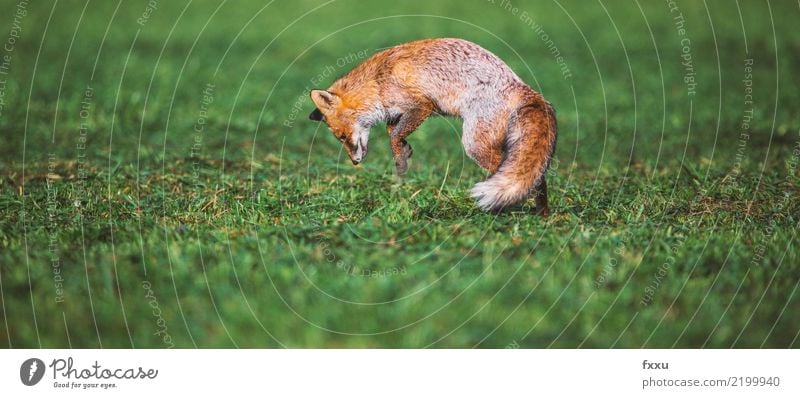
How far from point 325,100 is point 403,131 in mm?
785

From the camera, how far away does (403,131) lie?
8469mm

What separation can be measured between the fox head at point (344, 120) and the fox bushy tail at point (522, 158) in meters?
1.49

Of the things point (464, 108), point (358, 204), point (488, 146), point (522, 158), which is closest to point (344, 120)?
point (358, 204)

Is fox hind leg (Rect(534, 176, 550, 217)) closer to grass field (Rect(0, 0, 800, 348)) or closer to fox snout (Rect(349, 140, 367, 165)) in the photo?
grass field (Rect(0, 0, 800, 348))

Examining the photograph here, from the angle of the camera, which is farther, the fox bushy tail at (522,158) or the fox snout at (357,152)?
the fox snout at (357,152)

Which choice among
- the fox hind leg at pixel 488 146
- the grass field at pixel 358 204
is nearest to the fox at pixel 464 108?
the fox hind leg at pixel 488 146

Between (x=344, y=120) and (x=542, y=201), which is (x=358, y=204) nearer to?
(x=344, y=120)

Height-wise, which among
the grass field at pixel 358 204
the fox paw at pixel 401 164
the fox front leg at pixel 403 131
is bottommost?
the grass field at pixel 358 204

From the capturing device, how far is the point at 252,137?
439 inches

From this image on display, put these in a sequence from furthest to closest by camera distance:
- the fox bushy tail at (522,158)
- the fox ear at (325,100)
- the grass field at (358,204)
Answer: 1. the fox ear at (325,100)
2. the fox bushy tail at (522,158)
3. the grass field at (358,204)

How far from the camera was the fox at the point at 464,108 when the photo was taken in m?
7.66

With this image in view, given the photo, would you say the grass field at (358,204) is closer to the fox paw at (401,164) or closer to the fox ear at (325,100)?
the fox paw at (401,164)
